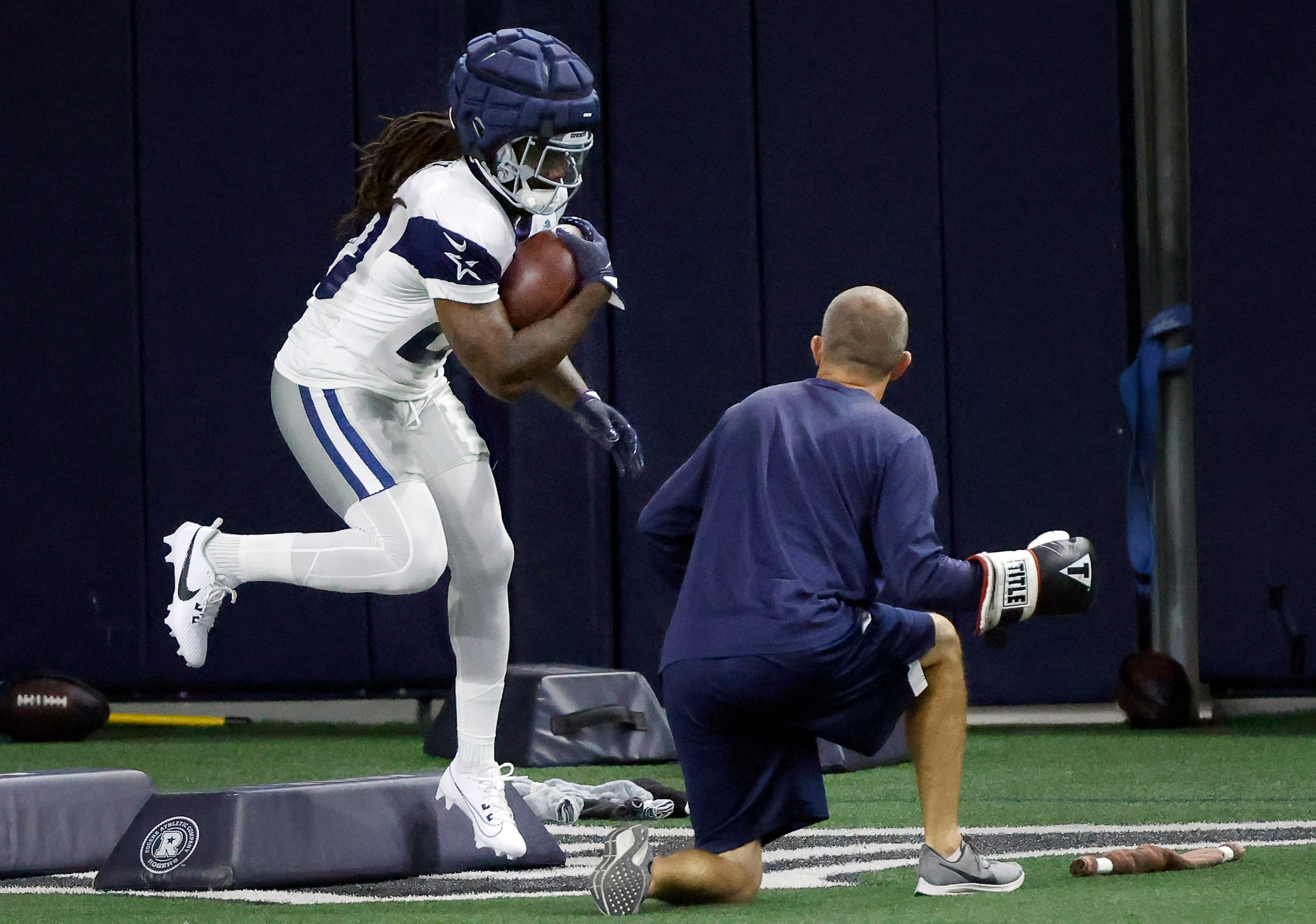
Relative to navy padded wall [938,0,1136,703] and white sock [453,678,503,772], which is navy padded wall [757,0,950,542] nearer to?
navy padded wall [938,0,1136,703]

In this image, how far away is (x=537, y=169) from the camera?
3.94 m

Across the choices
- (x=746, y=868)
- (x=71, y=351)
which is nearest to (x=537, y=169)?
(x=746, y=868)

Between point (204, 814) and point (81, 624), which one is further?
point (81, 624)

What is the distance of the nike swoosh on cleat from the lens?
409 cm

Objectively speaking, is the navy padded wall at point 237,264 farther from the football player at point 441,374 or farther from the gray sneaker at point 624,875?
the gray sneaker at point 624,875

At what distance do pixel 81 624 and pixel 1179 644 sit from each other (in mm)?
4398

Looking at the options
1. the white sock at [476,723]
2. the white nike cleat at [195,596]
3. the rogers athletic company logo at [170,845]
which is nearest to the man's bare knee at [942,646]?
the white sock at [476,723]

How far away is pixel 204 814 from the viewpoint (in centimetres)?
369

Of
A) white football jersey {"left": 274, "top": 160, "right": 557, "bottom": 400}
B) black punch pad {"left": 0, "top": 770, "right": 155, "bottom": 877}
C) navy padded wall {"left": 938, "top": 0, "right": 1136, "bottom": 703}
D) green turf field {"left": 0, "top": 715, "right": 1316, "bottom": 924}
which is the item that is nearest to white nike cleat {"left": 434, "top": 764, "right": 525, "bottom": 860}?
green turf field {"left": 0, "top": 715, "right": 1316, "bottom": 924}

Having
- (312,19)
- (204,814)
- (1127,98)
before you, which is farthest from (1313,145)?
(204,814)

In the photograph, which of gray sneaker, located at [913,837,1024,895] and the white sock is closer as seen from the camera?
gray sneaker, located at [913,837,1024,895]

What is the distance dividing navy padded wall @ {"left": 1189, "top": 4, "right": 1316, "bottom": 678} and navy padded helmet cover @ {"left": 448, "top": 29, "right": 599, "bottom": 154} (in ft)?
12.4

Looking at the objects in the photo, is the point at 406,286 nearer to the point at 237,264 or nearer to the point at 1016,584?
the point at 1016,584

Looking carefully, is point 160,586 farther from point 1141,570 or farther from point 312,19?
point 1141,570
